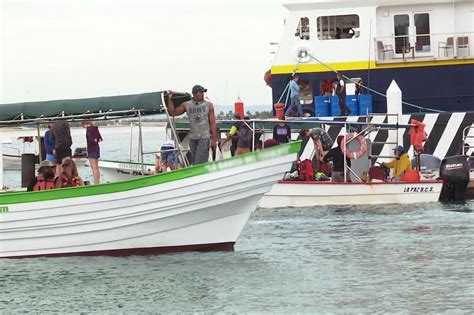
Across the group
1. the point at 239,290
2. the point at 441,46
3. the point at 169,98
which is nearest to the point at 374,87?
the point at 441,46

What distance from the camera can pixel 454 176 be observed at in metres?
26.0

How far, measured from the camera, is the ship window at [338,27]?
3262cm

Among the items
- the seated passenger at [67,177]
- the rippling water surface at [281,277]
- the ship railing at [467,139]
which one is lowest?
the rippling water surface at [281,277]

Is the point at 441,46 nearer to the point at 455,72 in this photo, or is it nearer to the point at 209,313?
the point at 455,72

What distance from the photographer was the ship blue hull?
1259 inches

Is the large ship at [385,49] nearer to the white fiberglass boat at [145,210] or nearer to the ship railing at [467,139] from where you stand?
the ship railing at [467,139]

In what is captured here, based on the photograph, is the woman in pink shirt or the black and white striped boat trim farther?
the black and white striped boat trim

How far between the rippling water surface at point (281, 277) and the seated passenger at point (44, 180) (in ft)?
3.78

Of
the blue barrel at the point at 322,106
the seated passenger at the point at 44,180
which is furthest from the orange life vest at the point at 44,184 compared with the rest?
the blue barrel at the point at 322,106

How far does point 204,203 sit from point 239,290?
7.31 ft

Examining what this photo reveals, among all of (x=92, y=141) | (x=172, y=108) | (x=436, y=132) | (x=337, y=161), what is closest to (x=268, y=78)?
(x=436, y=132)

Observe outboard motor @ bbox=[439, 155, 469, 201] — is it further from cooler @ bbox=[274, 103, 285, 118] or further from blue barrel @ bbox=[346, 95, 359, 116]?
blue barrel @ bbox=[346, 95, 359, 116]

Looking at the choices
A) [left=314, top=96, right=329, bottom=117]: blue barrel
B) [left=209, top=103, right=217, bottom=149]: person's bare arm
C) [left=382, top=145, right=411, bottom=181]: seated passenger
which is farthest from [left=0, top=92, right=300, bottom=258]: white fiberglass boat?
[left=314, top=96, right=329, bottom=117]: blue barrel

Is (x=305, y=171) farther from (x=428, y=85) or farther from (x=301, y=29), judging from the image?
(x=301, y=29)
